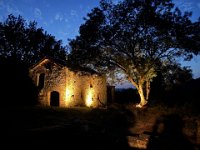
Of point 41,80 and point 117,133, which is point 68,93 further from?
point 117,133

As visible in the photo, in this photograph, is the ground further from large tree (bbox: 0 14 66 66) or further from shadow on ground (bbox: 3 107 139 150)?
large tree (bbox: 0 14 66 66)

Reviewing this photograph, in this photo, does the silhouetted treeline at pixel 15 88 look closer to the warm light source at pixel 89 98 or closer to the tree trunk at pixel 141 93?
the warm light source at pixel 89 98

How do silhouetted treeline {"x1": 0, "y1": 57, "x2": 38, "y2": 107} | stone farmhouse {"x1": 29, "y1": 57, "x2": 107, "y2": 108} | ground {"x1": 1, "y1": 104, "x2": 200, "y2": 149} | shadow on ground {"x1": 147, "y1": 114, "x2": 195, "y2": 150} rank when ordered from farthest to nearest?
silhouetted treeline {"x1": 0, "y1": 57, "x2": 38, "y2": 107}, stone farmhouse {"x1": 29, "y1": 57, "x2": 107, "y2": 108}, shadow on ground {"x1": 147, "y1": 114, "x2": 195, "y2": 150}, ground {"x1": 1, "y1": 104, "x2": 200, "y2": 149}

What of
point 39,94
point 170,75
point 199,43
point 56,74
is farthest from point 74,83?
point 199,43

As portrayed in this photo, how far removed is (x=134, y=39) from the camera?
2064 cm

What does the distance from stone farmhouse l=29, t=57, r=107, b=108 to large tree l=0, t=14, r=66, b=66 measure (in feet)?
37.9

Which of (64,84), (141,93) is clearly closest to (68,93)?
(64,84)

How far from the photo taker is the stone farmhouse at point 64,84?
85.5ft

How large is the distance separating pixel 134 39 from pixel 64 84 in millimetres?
10365

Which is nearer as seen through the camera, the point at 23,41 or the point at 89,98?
the point at 89,98

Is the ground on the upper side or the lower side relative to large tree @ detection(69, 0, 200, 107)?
lower

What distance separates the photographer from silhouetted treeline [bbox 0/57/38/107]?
1051 inches

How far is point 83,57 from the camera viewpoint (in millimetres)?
22062

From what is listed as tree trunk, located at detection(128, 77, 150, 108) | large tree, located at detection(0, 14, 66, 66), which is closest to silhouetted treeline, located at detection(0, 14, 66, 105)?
large tree, located at detection(0, 14, 66, 66)
